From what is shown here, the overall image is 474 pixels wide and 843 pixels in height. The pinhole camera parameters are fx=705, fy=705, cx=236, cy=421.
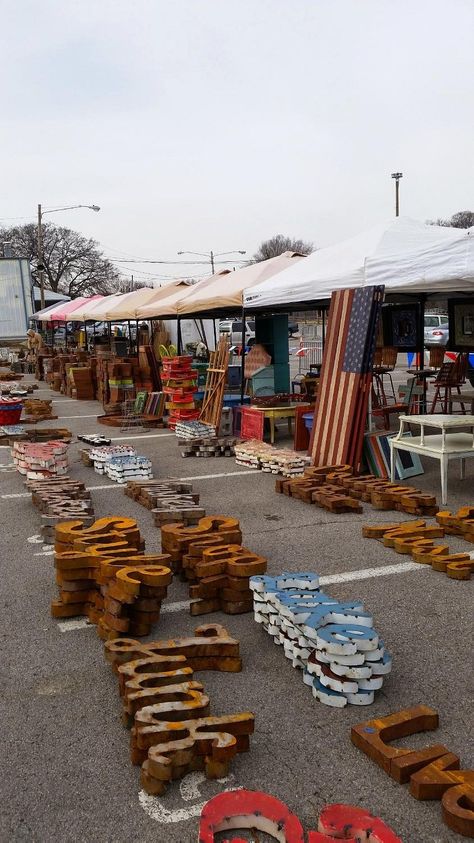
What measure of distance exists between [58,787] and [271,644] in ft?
5.57

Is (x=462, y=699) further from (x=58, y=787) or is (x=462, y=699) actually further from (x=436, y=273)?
(x=436, y=273)

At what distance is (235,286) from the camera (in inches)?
525

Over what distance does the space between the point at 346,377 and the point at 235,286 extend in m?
4.73

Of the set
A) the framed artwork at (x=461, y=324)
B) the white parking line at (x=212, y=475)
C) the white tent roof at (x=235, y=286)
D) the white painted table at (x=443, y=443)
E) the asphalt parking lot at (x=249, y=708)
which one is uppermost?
the white tent roof at (x=235, y=286)

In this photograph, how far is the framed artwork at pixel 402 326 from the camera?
517 inches

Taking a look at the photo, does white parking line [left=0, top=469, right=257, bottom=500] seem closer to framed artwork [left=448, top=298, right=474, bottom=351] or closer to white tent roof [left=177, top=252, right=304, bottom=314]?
white tent roof [left=177, top=252, right=304, bottom=314]

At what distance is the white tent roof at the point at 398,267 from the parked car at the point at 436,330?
1910 cm

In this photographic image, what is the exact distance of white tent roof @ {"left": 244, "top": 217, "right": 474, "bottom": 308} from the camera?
8219mm

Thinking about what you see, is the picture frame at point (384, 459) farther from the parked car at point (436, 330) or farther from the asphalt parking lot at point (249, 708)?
the parked car at point (436, 330)

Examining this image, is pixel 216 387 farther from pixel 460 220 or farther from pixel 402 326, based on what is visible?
pixel 460 220

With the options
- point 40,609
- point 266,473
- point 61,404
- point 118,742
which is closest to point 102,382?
point 61,404

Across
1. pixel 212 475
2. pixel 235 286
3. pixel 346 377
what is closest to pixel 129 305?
pixel 235 286

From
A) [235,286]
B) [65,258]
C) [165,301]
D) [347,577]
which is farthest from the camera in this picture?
[65,258]

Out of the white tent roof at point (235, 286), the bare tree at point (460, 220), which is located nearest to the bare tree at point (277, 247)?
the bare tree at point (460, 220)
